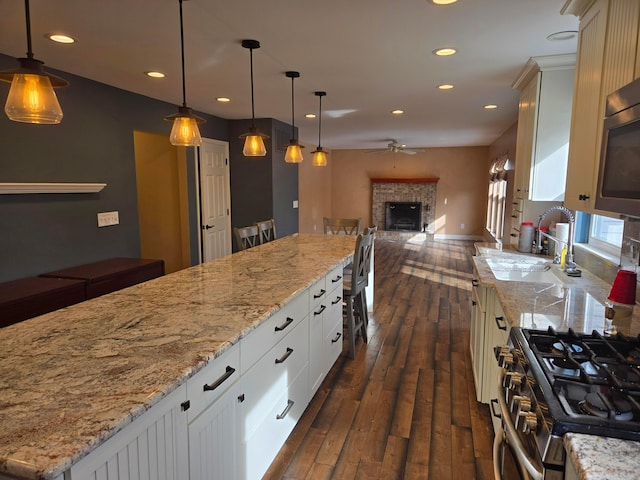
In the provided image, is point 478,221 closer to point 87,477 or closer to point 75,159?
point 75,159

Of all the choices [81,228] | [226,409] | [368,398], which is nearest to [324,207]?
[81,228]

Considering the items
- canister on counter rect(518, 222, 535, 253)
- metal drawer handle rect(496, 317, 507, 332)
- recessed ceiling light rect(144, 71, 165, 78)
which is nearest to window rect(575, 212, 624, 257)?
canister on counter rect(518, 222, 535, 253)

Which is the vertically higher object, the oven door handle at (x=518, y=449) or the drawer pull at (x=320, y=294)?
the drawer pull at (x=320, y=294)

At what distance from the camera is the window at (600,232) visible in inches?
102

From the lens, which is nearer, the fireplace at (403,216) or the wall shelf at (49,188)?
the wall shelf at (49,188)

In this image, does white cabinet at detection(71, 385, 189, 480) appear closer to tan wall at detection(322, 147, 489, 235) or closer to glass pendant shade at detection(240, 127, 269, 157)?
glass pendant shade at detection(240, 127, 269, 157)

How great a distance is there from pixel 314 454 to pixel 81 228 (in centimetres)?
296

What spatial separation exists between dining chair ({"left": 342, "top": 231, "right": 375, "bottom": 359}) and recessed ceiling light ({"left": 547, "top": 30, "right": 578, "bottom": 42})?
1814 mm

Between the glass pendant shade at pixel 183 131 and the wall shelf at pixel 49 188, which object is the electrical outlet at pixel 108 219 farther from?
the glass pendant shade at pixel 183 131

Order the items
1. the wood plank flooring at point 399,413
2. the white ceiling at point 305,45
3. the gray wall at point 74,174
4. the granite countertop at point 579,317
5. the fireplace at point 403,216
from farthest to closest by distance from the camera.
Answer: the fireplace at point 403,216 → the gray wall at point 74,174 → the white ceiling at point 305,45 → the wood plank flooring at point 399,413 → the granite countertop at point 579,317

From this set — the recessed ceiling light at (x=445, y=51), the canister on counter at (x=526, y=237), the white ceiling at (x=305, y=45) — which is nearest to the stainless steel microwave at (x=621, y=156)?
the white ceiling at (x=305, y=45)

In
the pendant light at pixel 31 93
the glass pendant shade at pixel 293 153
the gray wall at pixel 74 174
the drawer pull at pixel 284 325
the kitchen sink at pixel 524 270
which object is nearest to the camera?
the pendant light at pixel 31 93

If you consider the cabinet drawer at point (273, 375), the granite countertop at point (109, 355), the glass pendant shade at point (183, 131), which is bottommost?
the cabinet drawer at point (273, 375)

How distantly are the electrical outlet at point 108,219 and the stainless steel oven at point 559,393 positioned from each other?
3742 mm
